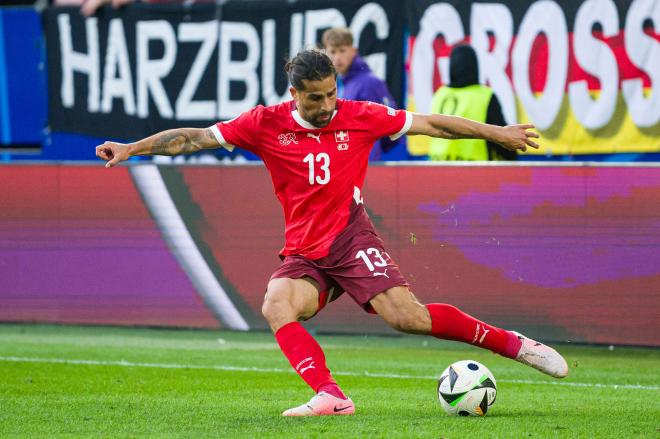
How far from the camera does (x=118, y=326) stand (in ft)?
36.0

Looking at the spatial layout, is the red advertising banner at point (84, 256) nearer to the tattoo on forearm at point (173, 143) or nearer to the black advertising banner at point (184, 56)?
the black advertising banner at point (184, 56)

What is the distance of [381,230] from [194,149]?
3465 millimetres

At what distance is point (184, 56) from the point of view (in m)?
14.8

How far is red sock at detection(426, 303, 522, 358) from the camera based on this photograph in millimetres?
6844

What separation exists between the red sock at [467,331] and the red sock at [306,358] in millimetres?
624

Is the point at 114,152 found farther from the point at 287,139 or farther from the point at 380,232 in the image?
the point at 380,232

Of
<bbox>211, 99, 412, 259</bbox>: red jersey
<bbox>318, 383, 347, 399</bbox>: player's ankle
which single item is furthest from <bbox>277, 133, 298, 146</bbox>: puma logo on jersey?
<bbox>318, 383, 347, 399</bbox>: player's ankle

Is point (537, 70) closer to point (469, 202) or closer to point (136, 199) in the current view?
point (469, 202)

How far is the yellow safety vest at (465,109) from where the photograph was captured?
408 inches

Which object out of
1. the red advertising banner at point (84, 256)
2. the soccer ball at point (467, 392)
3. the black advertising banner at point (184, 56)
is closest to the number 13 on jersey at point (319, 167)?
the soccer ball at point (467, 392)

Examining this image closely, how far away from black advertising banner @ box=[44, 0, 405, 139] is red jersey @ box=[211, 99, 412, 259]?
22.0ft

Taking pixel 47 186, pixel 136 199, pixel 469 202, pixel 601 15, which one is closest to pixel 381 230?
pixel 469 202

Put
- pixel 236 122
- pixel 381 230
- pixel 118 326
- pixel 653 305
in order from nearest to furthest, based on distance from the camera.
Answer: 1. pixel 236 122
2. pixel 653 305
3. pixel 381 230
4. pixel 118 326

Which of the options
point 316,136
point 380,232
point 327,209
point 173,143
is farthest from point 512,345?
point 380,232
